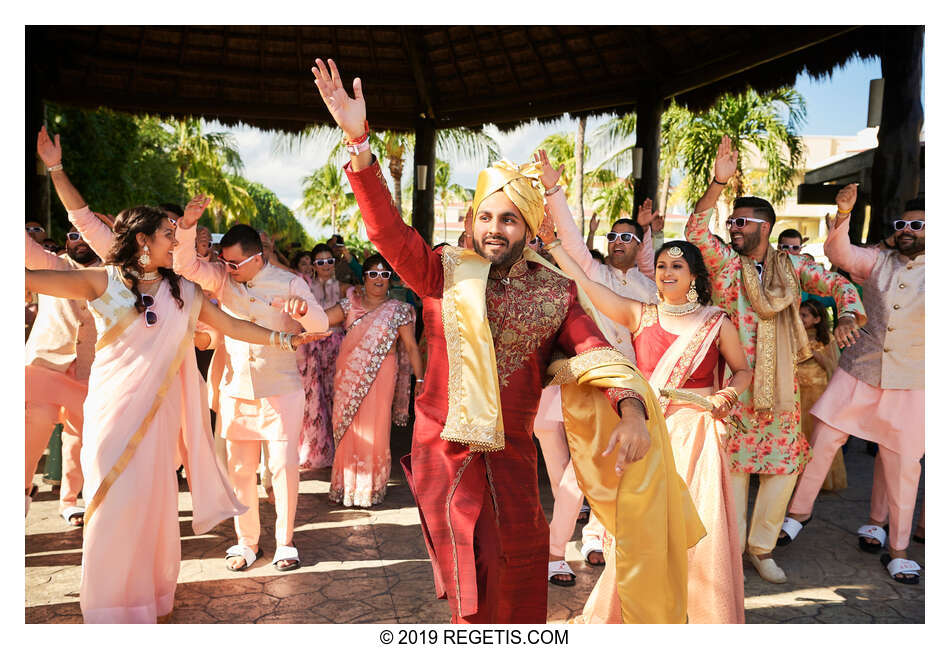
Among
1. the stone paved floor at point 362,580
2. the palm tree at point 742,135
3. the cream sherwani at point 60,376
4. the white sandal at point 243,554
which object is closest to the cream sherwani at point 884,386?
the stone paved floor at point 362,580

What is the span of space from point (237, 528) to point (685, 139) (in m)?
23.3

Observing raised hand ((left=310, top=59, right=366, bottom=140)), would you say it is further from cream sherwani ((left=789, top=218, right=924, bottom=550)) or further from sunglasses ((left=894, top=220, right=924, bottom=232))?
sunglasses ((left=894, top=220, right=924, bottom=232))

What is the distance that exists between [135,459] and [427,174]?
848 centimetres

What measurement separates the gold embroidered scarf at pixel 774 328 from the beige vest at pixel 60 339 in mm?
4183

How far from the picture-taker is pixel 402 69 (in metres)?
10.4

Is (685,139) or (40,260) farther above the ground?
(685,139)

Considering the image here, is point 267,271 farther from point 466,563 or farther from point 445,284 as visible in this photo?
point 466,563

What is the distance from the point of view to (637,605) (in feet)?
9.09

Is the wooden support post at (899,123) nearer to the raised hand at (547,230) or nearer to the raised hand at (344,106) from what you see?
the raised hand at (547,230)

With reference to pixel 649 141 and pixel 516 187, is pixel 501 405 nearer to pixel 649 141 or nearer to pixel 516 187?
pixel 516 187

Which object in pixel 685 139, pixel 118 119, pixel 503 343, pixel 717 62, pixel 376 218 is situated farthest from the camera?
pixel 685 139

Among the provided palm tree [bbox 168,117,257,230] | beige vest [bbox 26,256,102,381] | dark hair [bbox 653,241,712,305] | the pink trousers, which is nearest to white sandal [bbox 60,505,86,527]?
beige vest [bbox 26,256,102,381]

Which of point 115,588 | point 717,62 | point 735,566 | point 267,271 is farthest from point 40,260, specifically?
point 717,62

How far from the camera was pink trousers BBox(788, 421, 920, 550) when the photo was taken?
14.8 ft
